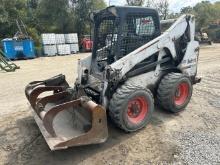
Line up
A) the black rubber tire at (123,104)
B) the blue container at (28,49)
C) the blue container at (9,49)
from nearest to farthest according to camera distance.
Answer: the black rubber tire at (123,104) → the blue container at (9,49) → the blue container at (28,49)

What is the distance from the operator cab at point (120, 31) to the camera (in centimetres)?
523

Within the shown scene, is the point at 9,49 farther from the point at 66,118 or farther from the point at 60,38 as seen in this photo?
the point at 66,118

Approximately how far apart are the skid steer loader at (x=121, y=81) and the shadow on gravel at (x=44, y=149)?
27cm

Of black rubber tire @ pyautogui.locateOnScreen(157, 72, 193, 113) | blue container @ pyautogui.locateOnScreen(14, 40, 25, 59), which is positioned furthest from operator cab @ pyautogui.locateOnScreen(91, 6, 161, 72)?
blue container @ pyautogui.locateOnScreen(14, 40, 25, 59)

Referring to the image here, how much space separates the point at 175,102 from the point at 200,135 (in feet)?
3.35

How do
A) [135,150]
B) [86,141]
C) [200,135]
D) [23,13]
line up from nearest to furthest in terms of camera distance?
[86,141] < [135,150] < [200,135] < [23,13]

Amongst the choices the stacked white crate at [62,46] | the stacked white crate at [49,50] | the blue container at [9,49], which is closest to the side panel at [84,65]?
the blue container at [9,49]

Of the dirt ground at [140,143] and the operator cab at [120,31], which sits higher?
the operator cab at [120,31]

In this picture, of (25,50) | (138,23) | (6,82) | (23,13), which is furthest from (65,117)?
(23,13)

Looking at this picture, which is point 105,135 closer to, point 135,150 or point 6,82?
point 135,150

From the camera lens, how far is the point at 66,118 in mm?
5109

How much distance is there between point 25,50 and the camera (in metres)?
18.0

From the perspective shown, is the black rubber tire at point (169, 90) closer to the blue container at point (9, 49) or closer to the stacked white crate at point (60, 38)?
the blue container at point (9, 49)

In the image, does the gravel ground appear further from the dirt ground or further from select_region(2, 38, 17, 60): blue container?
select_region(2, 38, 17, 60): blue container
